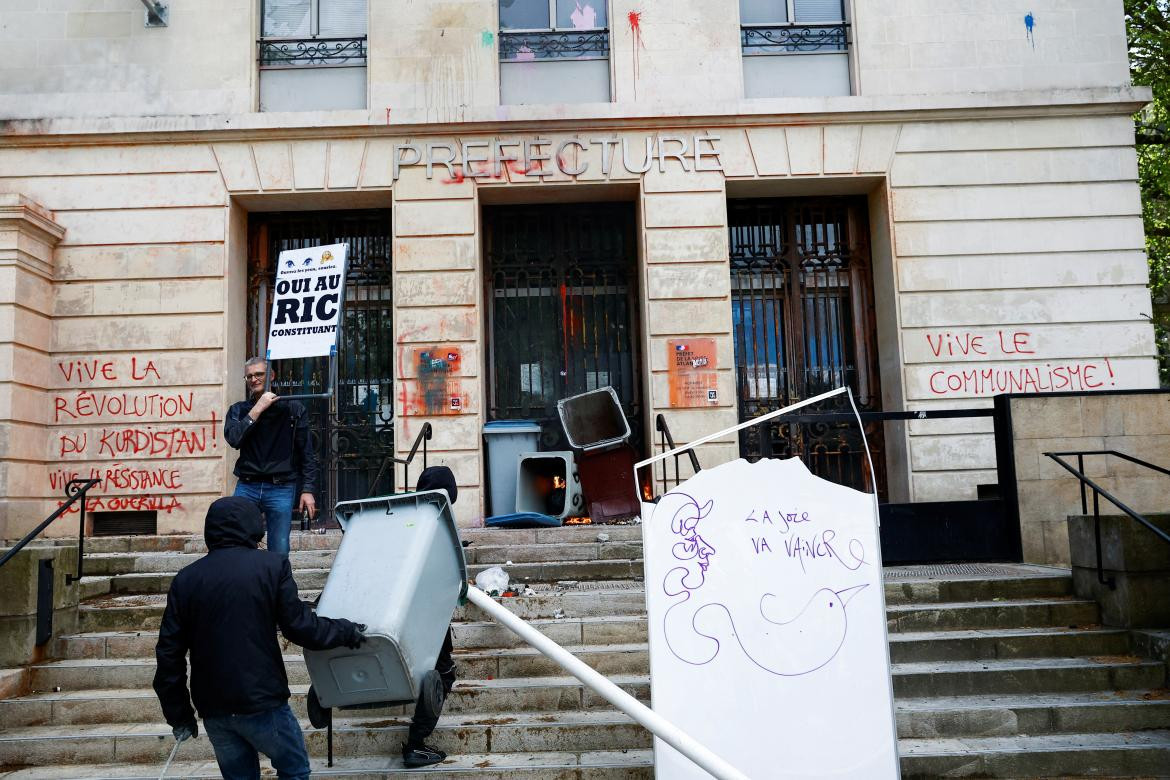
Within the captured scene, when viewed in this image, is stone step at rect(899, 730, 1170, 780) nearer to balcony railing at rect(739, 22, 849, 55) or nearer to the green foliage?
balcony railing at rect(739, 22, 849, 55)

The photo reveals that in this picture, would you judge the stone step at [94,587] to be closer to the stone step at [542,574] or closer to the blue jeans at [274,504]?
the stone step at [542,574]

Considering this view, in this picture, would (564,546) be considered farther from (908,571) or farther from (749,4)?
(749,4)

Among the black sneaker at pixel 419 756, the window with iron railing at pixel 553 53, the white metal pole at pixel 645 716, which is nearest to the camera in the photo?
the white metal pole at pixel 645 716

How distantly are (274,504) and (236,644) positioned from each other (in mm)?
3065

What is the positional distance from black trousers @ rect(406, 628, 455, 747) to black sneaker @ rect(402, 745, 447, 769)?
3cm

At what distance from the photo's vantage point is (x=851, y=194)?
1203 centimetres

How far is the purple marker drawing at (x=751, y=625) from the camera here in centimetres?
435

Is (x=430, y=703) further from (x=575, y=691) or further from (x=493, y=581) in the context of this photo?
(x=493, y=581)

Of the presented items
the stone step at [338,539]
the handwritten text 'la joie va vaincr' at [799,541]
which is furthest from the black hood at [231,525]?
the stone step at [338,539]

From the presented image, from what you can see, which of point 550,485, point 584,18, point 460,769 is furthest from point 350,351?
point 460,769

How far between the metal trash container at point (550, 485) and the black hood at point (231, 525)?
20.5 feet

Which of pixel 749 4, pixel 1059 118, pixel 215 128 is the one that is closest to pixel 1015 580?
pixel 1059 118

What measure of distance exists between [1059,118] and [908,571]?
6.67 meters

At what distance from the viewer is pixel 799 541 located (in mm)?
4484
